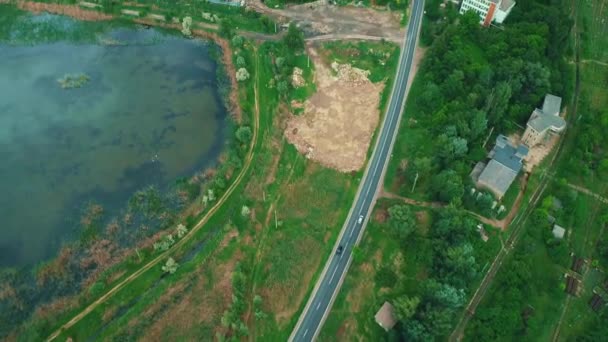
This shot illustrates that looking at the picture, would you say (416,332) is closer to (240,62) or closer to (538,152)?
(538,152)

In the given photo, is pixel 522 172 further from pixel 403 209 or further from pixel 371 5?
pixel 371 5

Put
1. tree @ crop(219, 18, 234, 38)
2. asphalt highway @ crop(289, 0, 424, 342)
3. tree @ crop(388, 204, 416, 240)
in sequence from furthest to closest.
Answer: tree @ crop(219, 18, 234, 38)
tree @ crop(388, 204, 416, 240)
asphalt highway @ crop(289, 0, 424, 342)

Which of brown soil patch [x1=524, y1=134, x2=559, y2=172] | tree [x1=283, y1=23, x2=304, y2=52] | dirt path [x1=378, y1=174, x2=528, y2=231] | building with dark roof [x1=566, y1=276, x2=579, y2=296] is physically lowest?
building with dark roof [x1=566, y1=276, x2=579, y2=296]

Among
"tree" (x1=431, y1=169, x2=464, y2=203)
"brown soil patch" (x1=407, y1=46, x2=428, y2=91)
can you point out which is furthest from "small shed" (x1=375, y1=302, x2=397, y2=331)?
"brown soil patch" (x1=407, y1=46, x2=428, y2=91)

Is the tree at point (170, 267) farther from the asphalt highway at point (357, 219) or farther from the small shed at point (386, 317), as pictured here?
the small shed at point (386, 317)

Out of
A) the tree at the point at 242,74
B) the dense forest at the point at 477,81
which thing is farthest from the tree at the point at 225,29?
the dense forest at the point at 477,81

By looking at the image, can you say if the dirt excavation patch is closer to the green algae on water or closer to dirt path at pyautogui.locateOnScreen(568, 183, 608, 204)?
dirt path at pyautogui.locateOnScreen(568, 183, 608, 204)

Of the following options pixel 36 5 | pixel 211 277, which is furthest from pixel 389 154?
pixel 36 5
